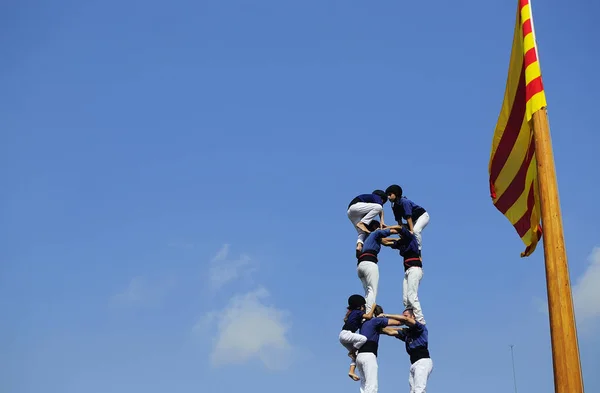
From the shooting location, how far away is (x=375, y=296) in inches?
721

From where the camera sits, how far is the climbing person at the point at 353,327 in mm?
16844

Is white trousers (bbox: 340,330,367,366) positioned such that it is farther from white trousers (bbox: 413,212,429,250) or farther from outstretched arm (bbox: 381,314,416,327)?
white trousers (bbox: 413,212,429,250)

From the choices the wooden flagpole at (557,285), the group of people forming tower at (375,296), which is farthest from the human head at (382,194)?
the wooden flagpole at (557,285)

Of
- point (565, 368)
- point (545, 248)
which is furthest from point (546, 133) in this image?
point (565, 368)

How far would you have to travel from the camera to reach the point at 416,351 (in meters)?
16.8

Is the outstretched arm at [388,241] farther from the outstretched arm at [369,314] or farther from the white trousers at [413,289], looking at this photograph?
the outstretched arm at [369,314]

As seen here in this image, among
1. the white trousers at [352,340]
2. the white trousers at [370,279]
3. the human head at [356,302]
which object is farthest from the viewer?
the white trousers at [370,279]

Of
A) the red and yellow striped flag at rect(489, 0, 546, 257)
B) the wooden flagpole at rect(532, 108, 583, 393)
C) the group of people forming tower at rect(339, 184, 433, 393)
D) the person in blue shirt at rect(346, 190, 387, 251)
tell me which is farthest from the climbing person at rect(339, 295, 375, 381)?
the wooden flagpole at rect(532, 108, 583, 393)

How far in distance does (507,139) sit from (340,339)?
7.40m

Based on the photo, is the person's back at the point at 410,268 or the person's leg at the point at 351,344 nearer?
the person's leg at the point at 351,344

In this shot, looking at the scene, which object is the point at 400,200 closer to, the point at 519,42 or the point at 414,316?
the point at 414,316

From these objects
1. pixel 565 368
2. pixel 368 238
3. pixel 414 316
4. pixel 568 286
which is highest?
pixel 368 238

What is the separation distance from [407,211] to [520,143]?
24.5 ft

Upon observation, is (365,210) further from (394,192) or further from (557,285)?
(557,285)
